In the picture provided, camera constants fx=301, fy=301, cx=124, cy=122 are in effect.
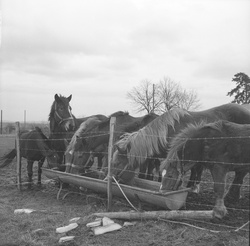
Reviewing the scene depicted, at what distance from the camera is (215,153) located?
451 cm

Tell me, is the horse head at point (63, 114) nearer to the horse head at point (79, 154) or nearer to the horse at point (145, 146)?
the horse head at point (79, 154)

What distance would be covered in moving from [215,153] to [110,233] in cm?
194

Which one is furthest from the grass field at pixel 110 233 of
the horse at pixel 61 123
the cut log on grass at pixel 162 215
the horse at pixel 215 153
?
the horse at pixel 61 123

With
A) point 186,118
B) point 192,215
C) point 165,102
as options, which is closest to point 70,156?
point 186,118

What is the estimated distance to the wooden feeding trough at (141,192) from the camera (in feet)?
14.9

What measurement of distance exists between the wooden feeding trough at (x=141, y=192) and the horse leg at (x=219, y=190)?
0.51 meters

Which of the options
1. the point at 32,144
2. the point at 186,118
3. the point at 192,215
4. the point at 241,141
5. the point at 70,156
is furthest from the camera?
the point at 32,144

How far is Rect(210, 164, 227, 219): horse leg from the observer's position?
4.24 meters

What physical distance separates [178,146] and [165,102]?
33.3 metres

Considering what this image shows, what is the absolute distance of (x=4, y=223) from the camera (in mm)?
5023

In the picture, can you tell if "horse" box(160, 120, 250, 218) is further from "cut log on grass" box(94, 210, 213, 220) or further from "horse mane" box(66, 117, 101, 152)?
"horse mane" box(66, 117, 101, 152)

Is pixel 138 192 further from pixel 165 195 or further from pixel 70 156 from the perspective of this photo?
pixel 70 156

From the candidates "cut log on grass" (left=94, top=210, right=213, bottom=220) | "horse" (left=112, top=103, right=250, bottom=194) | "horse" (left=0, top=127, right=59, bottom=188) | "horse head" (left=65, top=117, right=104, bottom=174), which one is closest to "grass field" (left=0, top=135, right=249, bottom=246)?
"cut log on grass" (left=94, top=210, right=213, bottom=220)

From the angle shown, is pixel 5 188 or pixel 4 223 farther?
pixel 5 188
